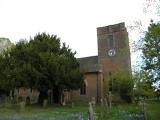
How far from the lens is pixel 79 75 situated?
5353cm

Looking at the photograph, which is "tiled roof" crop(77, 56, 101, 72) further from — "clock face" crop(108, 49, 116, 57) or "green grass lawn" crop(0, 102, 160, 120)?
"green grass lawn" crop(0, 102, 160, 120)

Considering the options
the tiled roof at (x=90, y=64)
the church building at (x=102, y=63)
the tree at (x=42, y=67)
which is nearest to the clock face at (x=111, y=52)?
the church building at (x=102, y=63)

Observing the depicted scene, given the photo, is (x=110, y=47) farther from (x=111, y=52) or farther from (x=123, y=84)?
(x=123, y=84)

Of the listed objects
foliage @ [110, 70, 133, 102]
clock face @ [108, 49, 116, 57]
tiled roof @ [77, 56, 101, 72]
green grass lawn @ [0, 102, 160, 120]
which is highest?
clock face @ [108, 49, 116, 57]

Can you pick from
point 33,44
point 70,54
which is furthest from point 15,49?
point 70,54

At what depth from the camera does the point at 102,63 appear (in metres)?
62.4

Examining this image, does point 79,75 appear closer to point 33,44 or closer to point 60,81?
point 60,81

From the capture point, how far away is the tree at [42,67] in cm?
5006

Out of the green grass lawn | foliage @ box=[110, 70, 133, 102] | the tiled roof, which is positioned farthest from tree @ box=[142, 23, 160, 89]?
the tiled roof

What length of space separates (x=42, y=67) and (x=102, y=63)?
15497mm

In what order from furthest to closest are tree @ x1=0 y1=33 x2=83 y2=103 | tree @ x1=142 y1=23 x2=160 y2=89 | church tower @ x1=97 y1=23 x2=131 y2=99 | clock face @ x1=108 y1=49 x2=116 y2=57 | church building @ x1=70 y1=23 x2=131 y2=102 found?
clock face @ x1=108 y1=49 x2=116 y2=57 → church tower @ x1=97 y1=23 x2=131 y2=99 → church building @ x1=70 y1=23 x2=131 y2=102 → tree @ x1=0 y1=33 x2=83 y2=103 → tree @ x1=142 y1=23 x2=160 y2=89

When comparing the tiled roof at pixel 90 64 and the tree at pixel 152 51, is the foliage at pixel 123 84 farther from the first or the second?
the tree at pixel 152 51

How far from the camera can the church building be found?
60.4 metres

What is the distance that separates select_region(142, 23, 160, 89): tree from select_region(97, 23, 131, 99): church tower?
36.7 meters
